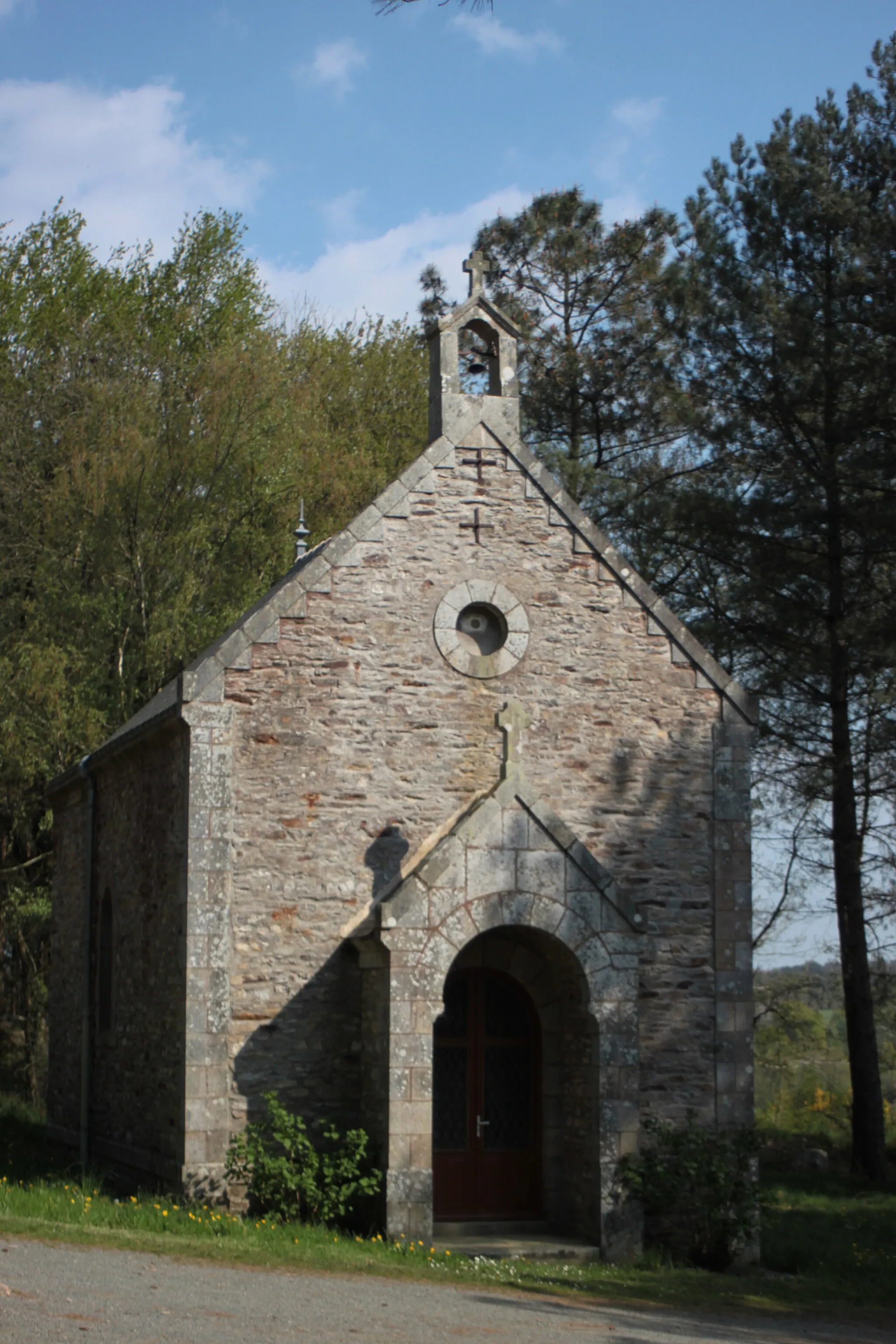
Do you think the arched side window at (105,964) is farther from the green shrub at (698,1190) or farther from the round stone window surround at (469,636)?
the green shrub at (698,1190)

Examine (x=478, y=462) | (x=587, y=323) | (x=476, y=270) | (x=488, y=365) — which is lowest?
(x=478, y=462)

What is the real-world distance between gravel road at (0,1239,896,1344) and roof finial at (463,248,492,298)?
9473 millimetres

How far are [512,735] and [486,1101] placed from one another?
355 centimetres

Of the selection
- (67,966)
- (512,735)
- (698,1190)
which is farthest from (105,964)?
(698,1190)

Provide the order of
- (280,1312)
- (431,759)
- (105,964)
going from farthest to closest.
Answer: (105,964), (431,759), (280,1312)

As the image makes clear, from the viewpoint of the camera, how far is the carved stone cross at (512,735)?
13.6m

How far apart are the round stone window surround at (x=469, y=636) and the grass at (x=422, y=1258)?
523 centimetres

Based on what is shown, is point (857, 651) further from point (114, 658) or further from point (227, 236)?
point (227, 236)

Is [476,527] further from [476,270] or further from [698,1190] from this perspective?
[698,1190]

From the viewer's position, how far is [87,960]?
56.5 feet

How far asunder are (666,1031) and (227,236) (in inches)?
790

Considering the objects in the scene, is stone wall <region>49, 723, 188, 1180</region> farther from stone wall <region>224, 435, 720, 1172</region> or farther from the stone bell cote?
the stone bell cote

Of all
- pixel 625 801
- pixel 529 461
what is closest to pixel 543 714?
pixel 625 801

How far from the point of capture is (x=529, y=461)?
1500 centimetres
